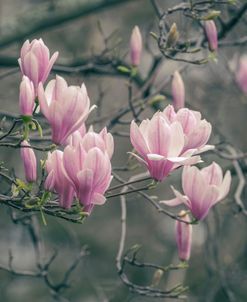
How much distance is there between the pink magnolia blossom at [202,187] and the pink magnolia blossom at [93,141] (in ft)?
0.82

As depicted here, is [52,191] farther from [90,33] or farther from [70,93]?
[90,33]

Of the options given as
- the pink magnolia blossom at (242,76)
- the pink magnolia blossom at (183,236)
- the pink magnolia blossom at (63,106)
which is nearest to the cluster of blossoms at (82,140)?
the pink magnolia blossom at (63,106)

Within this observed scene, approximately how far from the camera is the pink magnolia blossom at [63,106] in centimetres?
170

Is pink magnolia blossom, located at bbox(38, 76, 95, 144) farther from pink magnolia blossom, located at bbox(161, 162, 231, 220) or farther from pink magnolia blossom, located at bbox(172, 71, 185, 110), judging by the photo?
pink magnolia blossom, located at bbox(172, 71, 185, 110)

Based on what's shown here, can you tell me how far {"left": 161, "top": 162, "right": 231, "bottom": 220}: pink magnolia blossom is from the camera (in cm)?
191

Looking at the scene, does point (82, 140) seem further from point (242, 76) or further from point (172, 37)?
point (242, 76)

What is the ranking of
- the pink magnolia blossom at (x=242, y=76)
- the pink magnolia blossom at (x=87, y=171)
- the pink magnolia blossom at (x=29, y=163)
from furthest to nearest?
the pink magnolia blossom at (x=242, y=76), the pink magnolia blossom at (x=29, y=163), the pink magnolia blossom at (x=87, y=171)

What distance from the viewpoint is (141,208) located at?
22.5 feet

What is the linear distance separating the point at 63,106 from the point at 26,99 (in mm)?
83

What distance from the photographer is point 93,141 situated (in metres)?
1.70

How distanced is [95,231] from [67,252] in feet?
2.07

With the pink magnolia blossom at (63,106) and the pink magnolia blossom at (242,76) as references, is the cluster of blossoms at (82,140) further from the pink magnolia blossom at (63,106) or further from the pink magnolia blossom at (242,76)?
the pink magnolia blossom at (242,76)

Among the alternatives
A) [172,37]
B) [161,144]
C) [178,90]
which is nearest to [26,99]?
[161,144]

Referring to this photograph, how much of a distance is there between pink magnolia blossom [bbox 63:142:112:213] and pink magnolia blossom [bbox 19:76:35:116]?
0.38 feet
